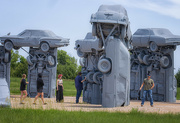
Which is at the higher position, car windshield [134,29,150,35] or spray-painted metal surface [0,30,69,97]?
car windshield [134,29,150,35]

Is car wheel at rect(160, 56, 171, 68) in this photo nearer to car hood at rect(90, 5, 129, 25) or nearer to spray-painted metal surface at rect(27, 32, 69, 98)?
spray-painted metal surface at rect(27, 32, 69, 98)

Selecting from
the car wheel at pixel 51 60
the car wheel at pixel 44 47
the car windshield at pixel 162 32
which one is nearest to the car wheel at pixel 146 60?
the car windshield at pixel 162 32

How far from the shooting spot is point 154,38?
23.8 m

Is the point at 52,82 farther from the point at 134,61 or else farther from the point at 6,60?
the point at 134,61

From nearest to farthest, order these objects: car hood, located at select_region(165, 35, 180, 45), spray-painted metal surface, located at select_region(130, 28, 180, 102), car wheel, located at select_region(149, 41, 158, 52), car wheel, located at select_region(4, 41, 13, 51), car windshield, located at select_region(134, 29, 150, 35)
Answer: car hood, located at select_region(165, 35, 180, 45), spray-painted metal surface, located at select_region(130, 28, 180, 102), car wheel, located at select_region(149, 41, 158, 52), car windshield, located at select_region(134, 29, 150, 35), car wheel, located at select_region(4, 41, 13, 51)

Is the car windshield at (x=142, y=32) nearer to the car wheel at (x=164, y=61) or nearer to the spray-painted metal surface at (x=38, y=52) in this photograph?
the car wheel at (x=164, y=61)

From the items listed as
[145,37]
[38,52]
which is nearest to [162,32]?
[145,37]

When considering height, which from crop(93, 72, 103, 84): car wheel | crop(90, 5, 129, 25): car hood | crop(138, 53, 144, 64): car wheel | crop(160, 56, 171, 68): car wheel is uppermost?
crop(90, 5, 129, 25): car hood

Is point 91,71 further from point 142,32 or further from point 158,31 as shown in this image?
point 158,31

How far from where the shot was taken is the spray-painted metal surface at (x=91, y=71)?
68.1ft

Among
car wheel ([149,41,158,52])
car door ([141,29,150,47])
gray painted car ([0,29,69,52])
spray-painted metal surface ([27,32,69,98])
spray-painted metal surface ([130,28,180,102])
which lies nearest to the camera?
spray-painted metal surface ([130,28,180,102])

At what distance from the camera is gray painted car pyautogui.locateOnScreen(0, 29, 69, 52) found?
82.2 ft

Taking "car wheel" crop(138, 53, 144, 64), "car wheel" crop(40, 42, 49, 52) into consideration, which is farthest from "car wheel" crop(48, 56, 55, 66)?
"car wheel" crop(138, 53, 144, 64)

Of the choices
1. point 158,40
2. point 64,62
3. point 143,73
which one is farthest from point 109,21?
point 64,62
